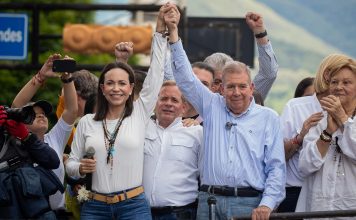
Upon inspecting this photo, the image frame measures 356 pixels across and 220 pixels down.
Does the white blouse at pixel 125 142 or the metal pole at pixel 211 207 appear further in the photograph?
the white blouse at pixel 125 142

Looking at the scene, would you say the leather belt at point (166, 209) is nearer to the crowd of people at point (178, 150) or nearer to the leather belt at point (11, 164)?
the crowd of people at point (178, 150)

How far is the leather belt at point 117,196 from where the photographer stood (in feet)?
27.1

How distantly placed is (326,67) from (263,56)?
0.89m

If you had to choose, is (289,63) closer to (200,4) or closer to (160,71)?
(200,4)

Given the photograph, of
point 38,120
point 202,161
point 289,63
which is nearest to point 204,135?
point 202,161

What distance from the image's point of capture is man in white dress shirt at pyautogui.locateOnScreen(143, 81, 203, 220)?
8.56m

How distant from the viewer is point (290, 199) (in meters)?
9.00

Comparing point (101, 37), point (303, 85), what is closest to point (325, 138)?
point (303, 85)

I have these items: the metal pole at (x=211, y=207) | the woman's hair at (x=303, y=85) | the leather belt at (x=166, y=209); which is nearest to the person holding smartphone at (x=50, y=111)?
the leather belt at (x=166, y=209)

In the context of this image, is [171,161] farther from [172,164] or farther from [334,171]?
[334,171]

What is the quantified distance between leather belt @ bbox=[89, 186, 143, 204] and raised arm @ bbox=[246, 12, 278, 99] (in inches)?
70.0

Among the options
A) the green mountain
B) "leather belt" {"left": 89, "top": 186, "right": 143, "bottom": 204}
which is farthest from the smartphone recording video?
the green mountain

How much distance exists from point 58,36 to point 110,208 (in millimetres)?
9247

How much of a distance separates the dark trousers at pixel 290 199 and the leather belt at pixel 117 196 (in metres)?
1.29
